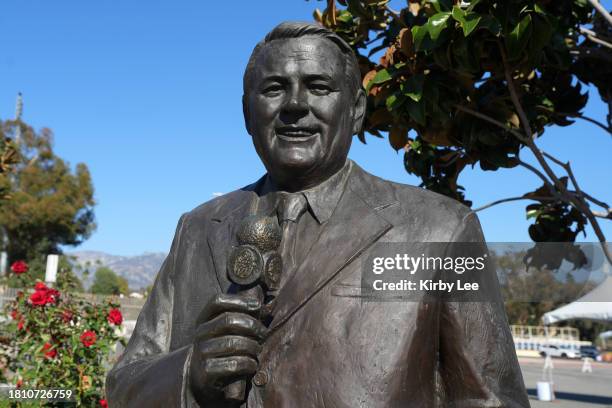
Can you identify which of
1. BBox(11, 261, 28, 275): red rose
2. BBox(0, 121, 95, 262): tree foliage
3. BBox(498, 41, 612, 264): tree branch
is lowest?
BBox(11, 261, 28, 275): red rose

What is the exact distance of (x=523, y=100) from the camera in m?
5.69

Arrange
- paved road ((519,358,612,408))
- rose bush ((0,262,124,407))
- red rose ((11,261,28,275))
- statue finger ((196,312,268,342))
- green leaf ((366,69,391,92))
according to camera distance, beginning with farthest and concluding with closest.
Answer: paved road ((519,358,612,408))
red rose ((11,261,28,275))
rose bush ((0,262,124,407))
green leaf ((366,69,391,92))
statue finger ((196,312,268,342))

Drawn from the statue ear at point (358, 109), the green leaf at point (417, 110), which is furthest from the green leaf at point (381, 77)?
the statue ear at point (358, 109)

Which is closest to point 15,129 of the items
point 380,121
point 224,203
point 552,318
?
point 552,318

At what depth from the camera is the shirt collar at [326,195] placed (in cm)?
200

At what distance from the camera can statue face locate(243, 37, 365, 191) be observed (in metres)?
1.94

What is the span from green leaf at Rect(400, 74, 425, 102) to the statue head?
107 inches

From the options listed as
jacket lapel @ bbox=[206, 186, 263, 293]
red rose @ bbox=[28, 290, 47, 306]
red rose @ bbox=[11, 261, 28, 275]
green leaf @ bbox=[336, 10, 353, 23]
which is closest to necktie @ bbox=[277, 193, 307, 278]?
jacket lapel @ bbox=[206, 186, 263, 293]

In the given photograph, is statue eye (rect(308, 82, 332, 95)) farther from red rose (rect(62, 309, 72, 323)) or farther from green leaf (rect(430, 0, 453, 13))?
red rose (rect(62, 309, 72, 323))

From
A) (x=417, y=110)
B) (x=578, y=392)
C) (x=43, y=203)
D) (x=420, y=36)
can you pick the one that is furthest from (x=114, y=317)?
(x=43, y=203)

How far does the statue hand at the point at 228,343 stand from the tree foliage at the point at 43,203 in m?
35.2

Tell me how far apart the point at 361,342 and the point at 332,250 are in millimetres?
284

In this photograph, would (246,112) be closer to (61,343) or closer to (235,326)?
(235,326)

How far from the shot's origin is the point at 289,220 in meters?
2.00
